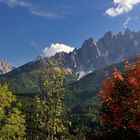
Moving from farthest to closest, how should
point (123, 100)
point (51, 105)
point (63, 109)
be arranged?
point (63, 109) → point (123, 100) → point (51, 105)

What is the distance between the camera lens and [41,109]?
→ 128ft

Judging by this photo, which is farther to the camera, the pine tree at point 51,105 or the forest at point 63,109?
the forest at point 63,109

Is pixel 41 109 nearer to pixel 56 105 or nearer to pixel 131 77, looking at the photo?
pixel 56 105

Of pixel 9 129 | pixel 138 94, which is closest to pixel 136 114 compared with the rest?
pixel 138 94

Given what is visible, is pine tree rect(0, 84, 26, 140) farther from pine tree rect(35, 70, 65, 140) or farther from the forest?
pine tree rect(35, 70, 65, 140)

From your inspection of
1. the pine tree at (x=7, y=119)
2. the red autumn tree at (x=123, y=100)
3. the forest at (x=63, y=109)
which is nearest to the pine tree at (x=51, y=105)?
the forest at (x=63, y=109)

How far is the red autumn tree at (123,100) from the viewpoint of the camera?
1897 inches

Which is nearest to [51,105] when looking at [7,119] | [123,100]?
[123,100]

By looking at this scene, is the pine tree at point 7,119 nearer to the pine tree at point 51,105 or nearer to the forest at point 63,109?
the forest at point 63,109

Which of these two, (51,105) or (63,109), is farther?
(63,109)

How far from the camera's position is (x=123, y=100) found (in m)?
50.0

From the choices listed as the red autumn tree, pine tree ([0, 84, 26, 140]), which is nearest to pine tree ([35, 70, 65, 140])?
the red autumn tree

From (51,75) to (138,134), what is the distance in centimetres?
1751

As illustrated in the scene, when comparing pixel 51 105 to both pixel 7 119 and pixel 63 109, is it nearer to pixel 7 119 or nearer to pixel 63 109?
pixel 63 109
